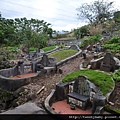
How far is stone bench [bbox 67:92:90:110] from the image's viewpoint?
6.51 metres

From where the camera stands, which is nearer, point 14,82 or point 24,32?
point 14,82

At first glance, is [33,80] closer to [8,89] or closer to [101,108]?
[8,89]

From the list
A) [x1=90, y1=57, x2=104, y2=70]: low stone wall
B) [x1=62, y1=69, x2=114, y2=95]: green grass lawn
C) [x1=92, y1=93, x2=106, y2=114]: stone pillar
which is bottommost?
[x1=92, y1=93, x2=106, y2=114]: stone pillar

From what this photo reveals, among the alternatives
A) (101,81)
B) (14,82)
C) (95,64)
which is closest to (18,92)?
(14,82)

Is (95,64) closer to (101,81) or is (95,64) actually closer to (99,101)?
(101,81)

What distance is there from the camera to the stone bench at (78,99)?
6512 mm

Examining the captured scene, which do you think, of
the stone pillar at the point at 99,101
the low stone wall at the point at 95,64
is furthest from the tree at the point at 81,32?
the stone pillar at the point at 99,101

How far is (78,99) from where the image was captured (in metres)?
6.62

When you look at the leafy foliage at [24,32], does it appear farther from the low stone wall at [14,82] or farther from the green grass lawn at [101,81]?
the green grass lawn at [101,81]

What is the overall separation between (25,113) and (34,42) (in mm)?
24158

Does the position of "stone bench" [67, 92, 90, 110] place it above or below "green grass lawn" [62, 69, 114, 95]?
below

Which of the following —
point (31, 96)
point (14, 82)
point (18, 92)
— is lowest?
point (18, 92)

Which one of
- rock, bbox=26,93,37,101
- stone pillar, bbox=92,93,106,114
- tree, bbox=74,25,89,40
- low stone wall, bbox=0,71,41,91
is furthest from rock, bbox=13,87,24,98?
tree, bbox=74,25,89,40

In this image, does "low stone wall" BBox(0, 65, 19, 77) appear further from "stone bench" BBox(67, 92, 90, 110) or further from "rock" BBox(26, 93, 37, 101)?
"stone bench" BBox(67, 92, 90, 110)
